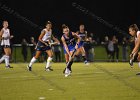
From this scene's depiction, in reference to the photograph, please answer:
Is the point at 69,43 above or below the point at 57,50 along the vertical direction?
below

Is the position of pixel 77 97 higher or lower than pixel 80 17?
lower

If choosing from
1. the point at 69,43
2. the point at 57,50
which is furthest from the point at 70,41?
the point at 57,50

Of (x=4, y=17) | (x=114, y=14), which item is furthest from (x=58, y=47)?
(x=114, y=14)

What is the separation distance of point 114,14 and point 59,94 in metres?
42.1

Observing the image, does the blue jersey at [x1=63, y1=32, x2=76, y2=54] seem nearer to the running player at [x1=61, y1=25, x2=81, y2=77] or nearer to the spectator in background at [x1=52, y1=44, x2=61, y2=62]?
the running player at [x1=61, y1=25, x2=81, y2=77]

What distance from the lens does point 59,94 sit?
36.5 ft

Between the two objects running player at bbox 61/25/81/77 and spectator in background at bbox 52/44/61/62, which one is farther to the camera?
spectator in background at bbox 52/44/61/62

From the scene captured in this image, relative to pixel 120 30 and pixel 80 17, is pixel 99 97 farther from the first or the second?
pixel 80 17

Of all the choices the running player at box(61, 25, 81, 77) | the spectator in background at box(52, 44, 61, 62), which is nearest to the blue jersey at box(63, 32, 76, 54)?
the running player at box(61, 25, 81, 77)

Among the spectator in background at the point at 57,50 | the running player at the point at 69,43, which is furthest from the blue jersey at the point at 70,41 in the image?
the spectator in background at the point at 57,50

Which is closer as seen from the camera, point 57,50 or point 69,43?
point 69,43

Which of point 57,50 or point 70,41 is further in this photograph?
point 57,50

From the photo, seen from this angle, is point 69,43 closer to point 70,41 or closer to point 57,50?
point 70,41

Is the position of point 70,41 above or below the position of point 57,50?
below
